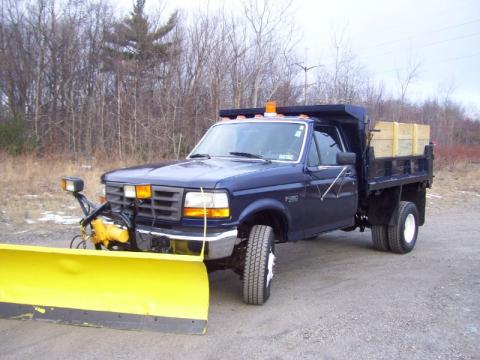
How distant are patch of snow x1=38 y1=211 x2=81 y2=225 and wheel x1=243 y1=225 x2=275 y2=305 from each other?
5.03 m

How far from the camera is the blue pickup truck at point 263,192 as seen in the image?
4.39 metres

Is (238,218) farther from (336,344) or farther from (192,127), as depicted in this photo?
(192,127)

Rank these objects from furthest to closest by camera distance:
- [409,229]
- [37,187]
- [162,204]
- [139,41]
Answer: [139,41], [37,187], [409,229], [162,204]

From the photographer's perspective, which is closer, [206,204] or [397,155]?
[206,204]

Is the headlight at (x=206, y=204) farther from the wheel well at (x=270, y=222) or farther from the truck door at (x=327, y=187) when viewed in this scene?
the truck door at (x=327, y=187)

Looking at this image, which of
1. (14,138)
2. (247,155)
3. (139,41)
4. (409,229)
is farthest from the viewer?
(139,41)

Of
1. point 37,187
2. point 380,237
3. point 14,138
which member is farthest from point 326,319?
point 14,138

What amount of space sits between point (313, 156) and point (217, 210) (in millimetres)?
1819

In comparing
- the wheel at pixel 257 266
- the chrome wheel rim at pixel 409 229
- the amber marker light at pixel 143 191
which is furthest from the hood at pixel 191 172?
the chrome wheel rim at pixel 409 229

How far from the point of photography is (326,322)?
14.8ft

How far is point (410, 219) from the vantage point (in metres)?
7.75

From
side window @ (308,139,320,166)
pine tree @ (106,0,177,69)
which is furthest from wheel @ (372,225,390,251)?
pine tree @ (106,0,177,69)

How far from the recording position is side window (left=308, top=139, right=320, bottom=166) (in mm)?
5637

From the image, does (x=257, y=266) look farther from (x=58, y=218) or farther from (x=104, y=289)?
(x=58, y=218)
